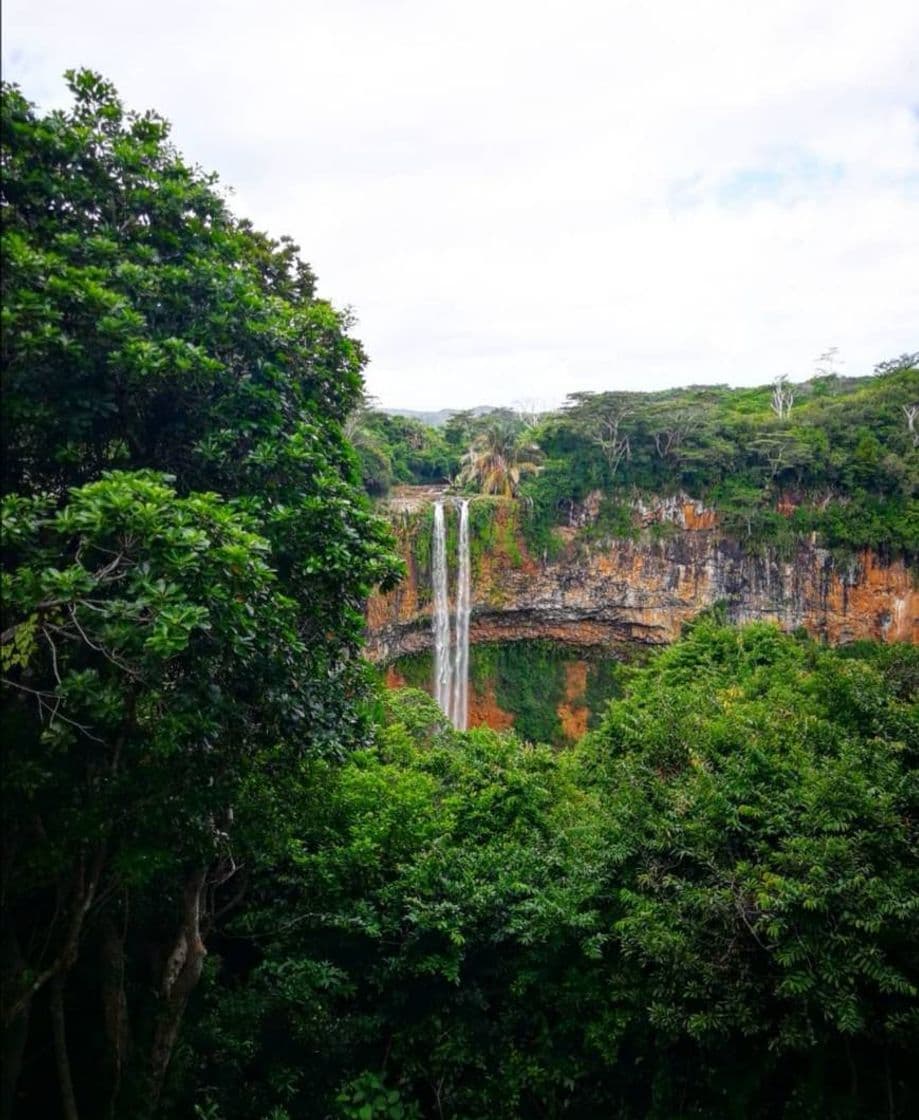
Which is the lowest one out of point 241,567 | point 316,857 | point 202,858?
point 316,857

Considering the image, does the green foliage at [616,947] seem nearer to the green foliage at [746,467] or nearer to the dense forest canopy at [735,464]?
the dense forest canopy at [735,464]

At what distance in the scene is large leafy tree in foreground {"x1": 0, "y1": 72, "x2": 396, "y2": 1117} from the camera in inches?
144

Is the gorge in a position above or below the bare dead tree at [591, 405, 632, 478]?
below

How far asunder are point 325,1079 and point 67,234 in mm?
5961

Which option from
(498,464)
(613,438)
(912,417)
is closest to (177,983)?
(498,464)

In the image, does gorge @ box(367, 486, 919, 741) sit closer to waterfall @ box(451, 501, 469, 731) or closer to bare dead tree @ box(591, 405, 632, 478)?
waterfall @ box(451, 501, 469, 731)

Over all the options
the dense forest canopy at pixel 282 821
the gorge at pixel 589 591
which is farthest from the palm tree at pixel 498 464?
the dense forest canopy at pixel 282 821

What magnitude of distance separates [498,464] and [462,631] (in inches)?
229

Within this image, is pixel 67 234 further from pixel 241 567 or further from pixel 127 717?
pixel 127 717

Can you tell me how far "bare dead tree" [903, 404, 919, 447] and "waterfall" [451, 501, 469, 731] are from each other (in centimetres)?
1476

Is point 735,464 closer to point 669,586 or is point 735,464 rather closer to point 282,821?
point 669,586

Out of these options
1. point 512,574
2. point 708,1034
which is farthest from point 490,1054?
point 512,574

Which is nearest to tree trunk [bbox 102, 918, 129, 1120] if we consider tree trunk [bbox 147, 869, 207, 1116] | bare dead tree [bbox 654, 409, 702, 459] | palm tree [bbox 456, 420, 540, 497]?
tree trunk [bbox 147, 869, 207, 1116]

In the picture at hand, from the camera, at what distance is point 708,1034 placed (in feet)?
16.6
